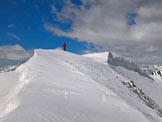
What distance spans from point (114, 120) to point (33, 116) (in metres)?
3.32

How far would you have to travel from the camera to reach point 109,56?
817 inches

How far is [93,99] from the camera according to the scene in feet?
23.5

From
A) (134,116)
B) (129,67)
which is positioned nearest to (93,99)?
(134,116)

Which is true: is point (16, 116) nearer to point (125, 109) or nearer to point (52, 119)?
point (52, 119)

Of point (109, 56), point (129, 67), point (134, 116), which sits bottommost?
point (134, 116)

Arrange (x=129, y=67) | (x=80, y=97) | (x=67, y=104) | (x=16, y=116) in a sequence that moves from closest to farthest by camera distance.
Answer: (x=16, y=116) → (x=67, y=104) → (x=80, y=97) → (x=129, y=67)

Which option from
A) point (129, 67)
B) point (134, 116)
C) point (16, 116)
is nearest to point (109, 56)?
point (129, 67)

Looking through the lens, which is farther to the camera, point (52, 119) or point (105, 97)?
point (105, 97)

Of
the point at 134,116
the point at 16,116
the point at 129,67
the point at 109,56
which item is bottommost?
the point at 134,116

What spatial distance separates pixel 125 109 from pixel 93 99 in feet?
5.67

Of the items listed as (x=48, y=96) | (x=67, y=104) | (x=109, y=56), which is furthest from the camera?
(x=109, y=56)

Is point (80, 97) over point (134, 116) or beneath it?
over

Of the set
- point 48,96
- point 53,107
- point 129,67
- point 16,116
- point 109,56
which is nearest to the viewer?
point 16,116

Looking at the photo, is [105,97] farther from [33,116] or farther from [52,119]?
[33,116]
